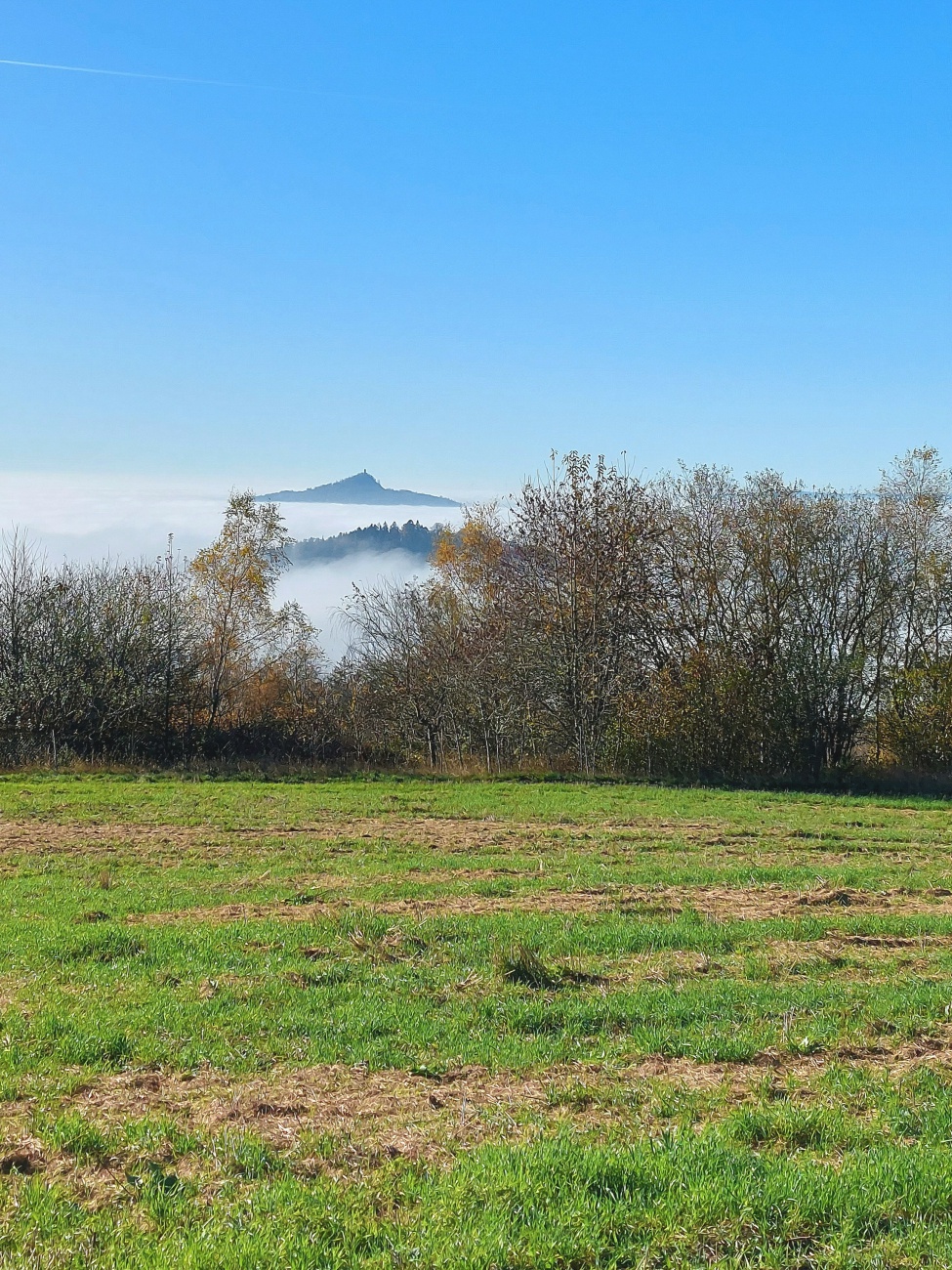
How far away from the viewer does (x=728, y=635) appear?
3453cm

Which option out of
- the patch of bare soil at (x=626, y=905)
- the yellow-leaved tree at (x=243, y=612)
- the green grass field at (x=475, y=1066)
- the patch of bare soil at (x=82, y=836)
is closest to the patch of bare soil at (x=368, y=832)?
the patch of bare soil at (x=82, y=836)

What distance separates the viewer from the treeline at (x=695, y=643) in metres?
31.6

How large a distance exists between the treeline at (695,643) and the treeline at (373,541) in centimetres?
11446

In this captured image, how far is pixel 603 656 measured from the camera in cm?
3316

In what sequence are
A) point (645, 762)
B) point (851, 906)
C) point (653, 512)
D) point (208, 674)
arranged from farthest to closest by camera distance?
point (208, 674), point (653, 512), point (645, 762), point (851, 906)

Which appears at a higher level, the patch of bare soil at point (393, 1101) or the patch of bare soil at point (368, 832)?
the patch of bare soil at point (368, 832)

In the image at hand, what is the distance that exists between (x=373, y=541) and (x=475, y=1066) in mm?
151342

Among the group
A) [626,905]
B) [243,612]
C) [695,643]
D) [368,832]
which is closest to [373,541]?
[243,612]

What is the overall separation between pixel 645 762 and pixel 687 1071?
24.8 m

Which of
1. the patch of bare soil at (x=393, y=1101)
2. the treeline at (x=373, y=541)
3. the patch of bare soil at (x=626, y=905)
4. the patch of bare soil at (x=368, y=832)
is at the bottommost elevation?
the patch of bare soil at (x=393, y=1101)

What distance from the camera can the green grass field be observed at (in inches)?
183

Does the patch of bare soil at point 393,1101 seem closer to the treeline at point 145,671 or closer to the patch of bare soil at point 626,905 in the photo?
the patch of bare soil at point 626,905

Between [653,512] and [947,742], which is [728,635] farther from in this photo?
[947,742]

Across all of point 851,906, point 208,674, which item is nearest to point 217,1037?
point 851,906
